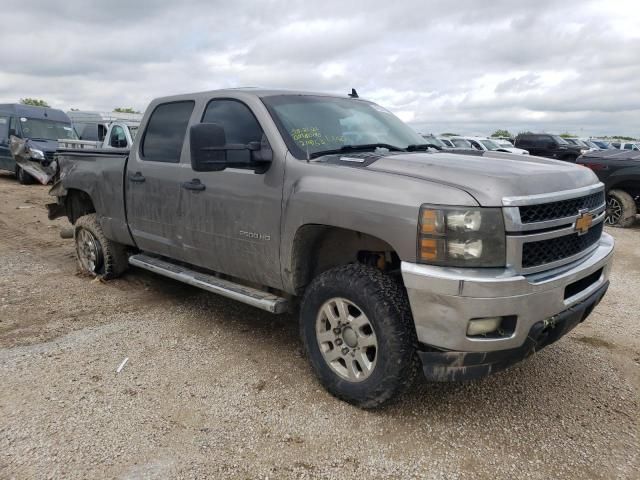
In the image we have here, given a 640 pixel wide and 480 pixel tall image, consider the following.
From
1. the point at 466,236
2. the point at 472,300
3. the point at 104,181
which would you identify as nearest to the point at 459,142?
the point at 104,181

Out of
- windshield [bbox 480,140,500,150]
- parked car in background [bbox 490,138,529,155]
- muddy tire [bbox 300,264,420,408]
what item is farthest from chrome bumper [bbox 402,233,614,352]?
windshield [bbox 480,140,500,150]

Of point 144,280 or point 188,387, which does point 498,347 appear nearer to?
point 188,387

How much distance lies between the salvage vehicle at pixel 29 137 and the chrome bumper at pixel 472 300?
46.8ft

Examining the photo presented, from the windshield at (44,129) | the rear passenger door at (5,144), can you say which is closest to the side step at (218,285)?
the windshield at (44,129)

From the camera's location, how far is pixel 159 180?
435 cm

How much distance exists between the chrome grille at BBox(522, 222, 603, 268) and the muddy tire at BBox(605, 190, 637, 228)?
24.3 ft

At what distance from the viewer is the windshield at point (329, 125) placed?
3533mm

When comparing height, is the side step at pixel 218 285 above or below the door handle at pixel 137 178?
below

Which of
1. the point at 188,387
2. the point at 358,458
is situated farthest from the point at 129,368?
the point at 358,458

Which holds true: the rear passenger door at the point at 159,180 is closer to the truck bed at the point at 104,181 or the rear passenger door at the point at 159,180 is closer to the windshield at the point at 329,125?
the truck bed at the point at 104,181

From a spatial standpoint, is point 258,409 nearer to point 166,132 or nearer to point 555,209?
point 555,209

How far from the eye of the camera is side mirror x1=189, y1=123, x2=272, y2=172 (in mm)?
3140

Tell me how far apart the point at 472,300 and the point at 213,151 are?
5.82ft

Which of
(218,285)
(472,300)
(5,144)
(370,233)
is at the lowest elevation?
(218,285)
